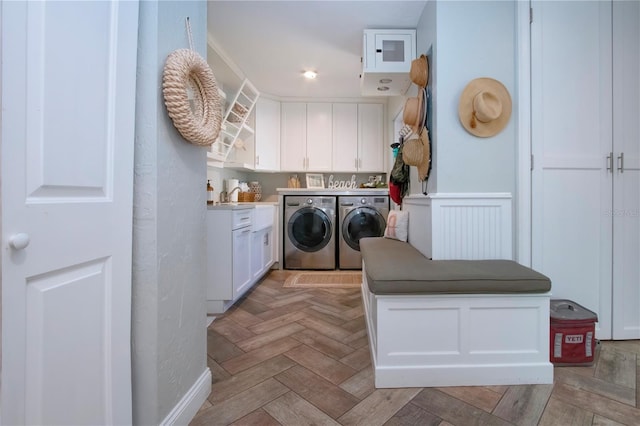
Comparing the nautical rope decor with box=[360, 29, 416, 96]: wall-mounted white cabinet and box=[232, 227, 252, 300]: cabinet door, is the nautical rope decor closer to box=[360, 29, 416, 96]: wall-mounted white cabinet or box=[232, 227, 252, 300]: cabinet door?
box=[232, 227, 252, 300]: cabinet door

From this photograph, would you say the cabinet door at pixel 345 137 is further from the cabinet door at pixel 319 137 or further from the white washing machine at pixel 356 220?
the white washing machine at pixel 356 220

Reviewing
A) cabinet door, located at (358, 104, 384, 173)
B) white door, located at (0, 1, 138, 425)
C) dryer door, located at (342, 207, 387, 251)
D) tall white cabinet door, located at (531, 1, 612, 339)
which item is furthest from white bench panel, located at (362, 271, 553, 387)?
cabinet door, located at (358, 104, 384, 173)

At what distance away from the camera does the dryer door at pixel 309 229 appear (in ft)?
11.4

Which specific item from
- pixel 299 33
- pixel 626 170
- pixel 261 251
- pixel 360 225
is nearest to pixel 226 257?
pixel 261 251

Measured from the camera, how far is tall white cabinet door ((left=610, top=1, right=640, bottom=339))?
173cm

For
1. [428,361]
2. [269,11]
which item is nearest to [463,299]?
[428,361]

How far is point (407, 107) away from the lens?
2.01m

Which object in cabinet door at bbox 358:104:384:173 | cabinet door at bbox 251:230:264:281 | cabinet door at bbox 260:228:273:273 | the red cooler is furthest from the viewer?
cabinet door at bbox 358:104:384:173

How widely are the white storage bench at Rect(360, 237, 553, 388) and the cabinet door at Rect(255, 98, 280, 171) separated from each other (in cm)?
275

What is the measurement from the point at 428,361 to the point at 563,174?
145 cm

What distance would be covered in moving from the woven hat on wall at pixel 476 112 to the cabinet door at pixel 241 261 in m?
1.89

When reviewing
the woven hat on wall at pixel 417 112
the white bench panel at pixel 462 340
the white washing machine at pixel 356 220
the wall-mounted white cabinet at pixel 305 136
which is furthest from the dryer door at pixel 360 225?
the white bench panel at pixel 462 340

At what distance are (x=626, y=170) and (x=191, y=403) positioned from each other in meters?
2.77

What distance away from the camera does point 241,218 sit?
2.43 metres
